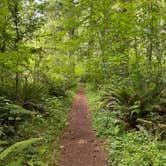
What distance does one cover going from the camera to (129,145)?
6852 millimetres

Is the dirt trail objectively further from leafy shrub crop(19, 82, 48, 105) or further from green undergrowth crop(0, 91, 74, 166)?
leafy shrub crop(19, 82, 48, 105)

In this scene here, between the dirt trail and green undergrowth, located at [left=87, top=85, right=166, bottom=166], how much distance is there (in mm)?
231

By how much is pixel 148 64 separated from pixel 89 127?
395 centimetres

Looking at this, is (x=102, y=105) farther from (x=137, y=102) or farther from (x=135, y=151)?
(x=135, y=151)

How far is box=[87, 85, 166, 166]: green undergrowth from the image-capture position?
5746 mm

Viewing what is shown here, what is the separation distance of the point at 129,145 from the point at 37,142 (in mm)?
2224

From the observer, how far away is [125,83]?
1162 centimetres

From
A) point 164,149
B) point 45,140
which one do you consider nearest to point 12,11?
point 45,140

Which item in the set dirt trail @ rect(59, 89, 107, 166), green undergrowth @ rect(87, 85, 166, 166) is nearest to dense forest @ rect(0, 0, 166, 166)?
green undergrowth @ rect(87, 85, 166, 166)

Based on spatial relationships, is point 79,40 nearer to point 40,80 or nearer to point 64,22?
point 64,22

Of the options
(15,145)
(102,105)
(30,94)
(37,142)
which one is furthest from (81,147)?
(102,105)

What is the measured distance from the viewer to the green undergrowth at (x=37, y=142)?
530 cm

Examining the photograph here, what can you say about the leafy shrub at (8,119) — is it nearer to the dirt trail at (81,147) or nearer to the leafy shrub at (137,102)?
the dirt trail at (81,147)

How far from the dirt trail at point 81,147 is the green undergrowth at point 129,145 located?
0.76 ft
